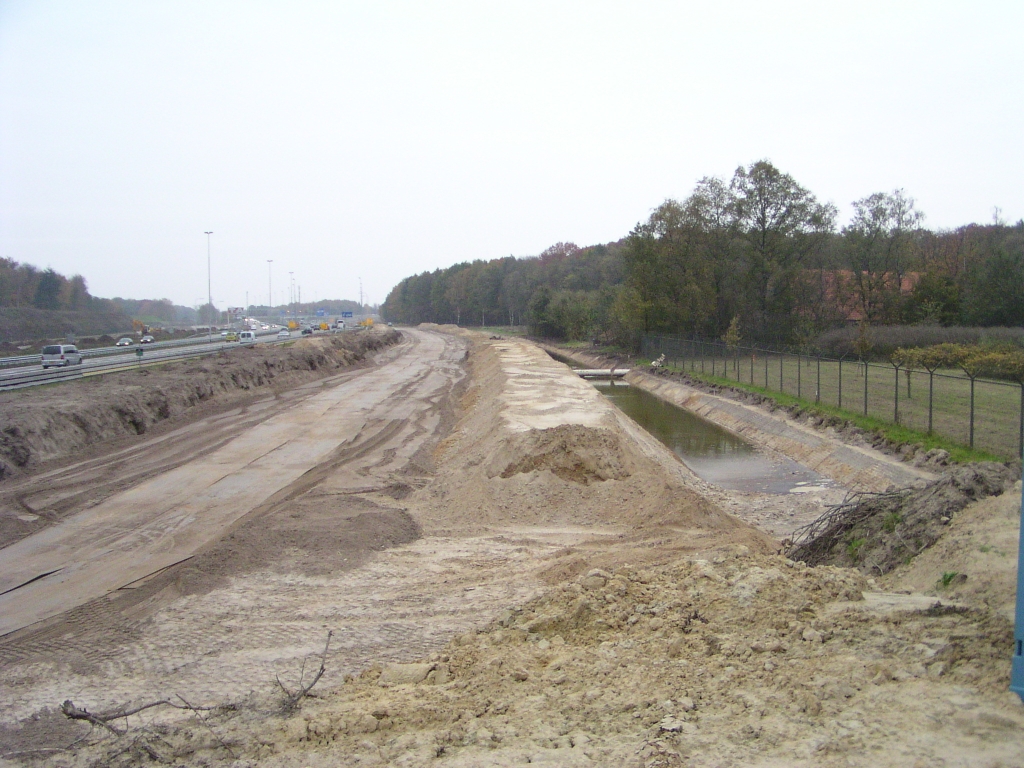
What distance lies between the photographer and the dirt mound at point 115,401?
66.8 ft

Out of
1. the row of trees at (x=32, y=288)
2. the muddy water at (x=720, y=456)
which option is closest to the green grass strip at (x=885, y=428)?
the muddy water at (x=720, y=456)

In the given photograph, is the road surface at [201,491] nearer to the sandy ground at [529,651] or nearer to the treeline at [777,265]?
the sandy ground at [529,651]

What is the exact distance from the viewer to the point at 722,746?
17.3ft

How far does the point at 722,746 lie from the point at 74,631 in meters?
8.31

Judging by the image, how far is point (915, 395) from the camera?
27594 millimetres

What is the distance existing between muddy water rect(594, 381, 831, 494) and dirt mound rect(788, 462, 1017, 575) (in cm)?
903

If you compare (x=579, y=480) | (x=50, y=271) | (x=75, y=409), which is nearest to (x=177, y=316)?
(x=50, y=271)

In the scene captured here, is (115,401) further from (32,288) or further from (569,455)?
(32,288)

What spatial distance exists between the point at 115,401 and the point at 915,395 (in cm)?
2904

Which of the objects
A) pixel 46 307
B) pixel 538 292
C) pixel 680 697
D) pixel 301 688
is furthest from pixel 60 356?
pixel 538 292

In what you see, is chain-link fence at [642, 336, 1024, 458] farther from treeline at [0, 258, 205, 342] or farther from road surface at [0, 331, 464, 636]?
treeline at [0, 258, 205, 342]

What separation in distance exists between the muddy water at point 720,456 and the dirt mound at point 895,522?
903cm

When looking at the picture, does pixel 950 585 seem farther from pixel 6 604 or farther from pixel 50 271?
pixel 50 271

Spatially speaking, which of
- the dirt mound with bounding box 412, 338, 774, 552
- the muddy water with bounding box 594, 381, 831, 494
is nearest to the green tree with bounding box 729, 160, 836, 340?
the muddy water with bounding box 594, 381, 831, 494
